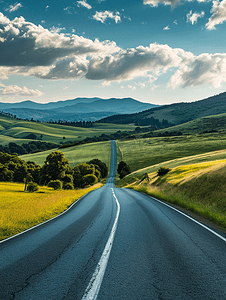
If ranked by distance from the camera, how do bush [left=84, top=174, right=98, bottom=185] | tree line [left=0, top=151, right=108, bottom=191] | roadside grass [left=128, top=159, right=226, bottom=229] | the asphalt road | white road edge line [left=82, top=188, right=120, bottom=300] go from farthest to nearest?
bush [left=84, top=174, right=98, bottom=185], tree line [left=0, top=151, right=108, bottom=191], roadside grass [left=128, top=159, right=226, bottom=229], the asphalt road, white road edge line [left=82, top=188, right=120, bottom=300]

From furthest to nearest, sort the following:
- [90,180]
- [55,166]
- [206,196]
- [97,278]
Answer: [90,180] → [55,166] → [206,196] → [97,278]

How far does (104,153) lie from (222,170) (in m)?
113

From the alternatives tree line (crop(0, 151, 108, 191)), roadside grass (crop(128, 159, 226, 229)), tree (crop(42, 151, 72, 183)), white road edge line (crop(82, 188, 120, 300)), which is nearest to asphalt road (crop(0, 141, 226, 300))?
white road edge line (crop(82, 188, 120, 300))

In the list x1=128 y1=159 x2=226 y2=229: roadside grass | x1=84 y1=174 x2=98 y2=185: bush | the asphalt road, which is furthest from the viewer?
x1=84 y1=174 x2=98 y2=185: bush

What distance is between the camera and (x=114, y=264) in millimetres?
6363

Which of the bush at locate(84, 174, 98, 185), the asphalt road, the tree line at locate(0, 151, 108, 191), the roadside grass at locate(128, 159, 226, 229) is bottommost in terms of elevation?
the bush at locate(84, 174, 98, 185)

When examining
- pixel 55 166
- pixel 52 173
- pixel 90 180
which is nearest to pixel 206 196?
pixel 55 166

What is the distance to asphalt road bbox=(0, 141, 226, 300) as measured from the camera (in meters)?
4.89

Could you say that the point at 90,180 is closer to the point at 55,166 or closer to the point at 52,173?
the point at 52,173

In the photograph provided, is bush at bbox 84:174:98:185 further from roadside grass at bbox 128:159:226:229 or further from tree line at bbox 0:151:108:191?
roadside grass at bbox 128:159:226:229

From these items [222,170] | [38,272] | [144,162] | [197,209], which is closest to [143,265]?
[38,272]

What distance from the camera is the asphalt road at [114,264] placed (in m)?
4.89

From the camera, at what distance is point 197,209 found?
15.4m

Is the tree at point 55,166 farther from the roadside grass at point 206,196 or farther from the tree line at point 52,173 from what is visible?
the roadside grass at point 206,196
